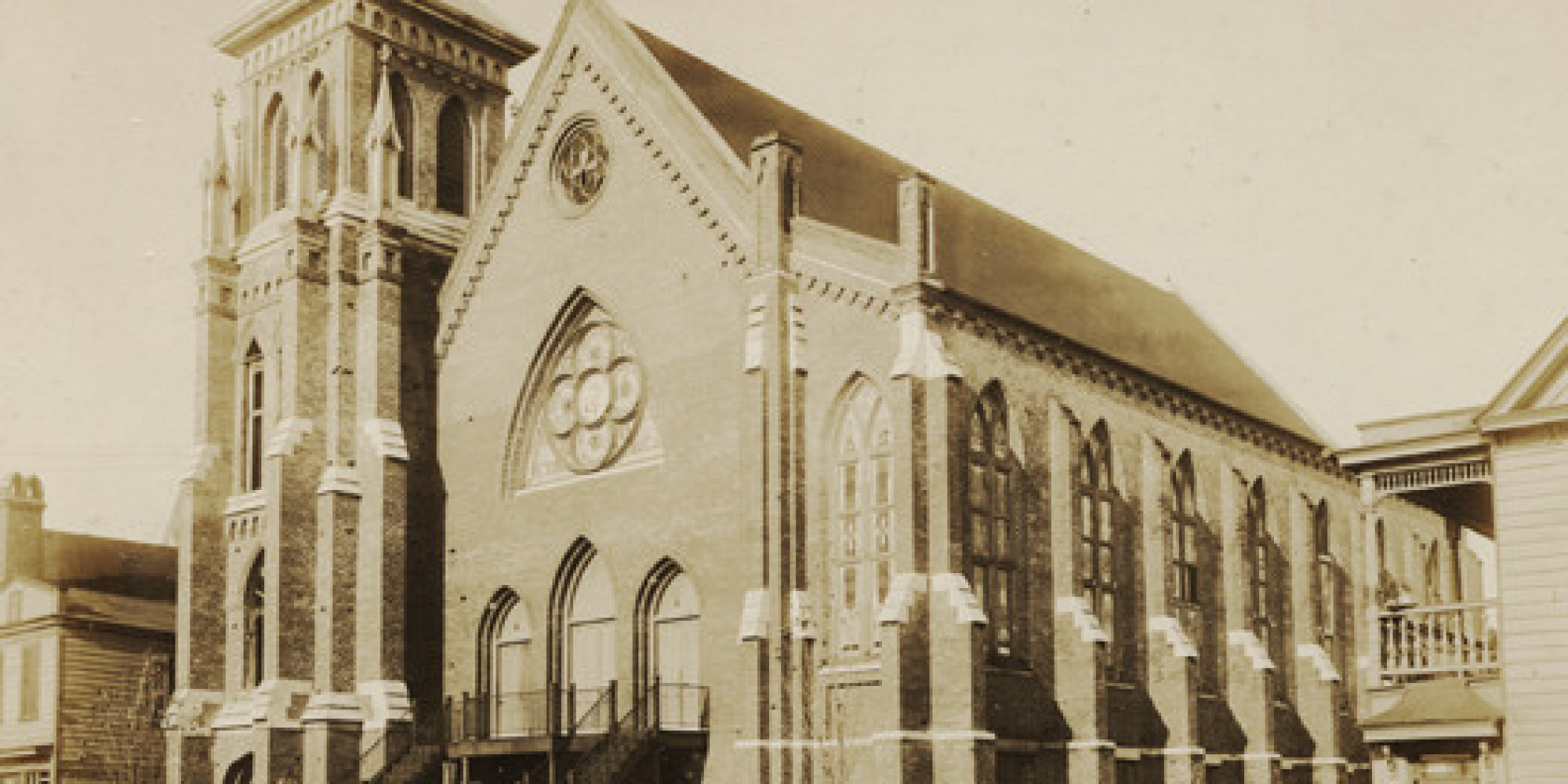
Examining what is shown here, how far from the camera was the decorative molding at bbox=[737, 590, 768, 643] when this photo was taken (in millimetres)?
27125

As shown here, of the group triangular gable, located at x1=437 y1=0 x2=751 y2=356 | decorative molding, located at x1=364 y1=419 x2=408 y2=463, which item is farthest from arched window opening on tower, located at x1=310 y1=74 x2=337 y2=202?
decorative molding, located at x1=364 y1=419 x2=408 y2=463

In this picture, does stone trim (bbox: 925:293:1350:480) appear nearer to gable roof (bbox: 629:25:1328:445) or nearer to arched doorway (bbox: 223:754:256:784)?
gable roof (bbox: 629:25:1328:445)

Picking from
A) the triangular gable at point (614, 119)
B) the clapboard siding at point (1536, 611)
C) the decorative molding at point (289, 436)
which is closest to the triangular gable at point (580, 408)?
the triangular gable at point (614, 119)

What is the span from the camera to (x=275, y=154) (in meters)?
37.8

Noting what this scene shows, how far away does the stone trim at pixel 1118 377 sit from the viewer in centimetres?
2866

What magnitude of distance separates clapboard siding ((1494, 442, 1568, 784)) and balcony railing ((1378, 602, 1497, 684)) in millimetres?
739

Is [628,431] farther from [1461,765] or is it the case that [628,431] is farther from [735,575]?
[1461,765]

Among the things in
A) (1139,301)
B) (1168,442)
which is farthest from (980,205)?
(1168,442)

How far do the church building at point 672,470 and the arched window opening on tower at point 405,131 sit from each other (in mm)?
111

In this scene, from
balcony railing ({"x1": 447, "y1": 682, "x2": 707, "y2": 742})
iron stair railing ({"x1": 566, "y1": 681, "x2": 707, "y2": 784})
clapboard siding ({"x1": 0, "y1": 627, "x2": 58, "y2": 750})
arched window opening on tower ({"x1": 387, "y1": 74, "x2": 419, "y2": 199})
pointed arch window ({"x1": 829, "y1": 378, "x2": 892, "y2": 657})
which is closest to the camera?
pointed arch window ({"x1": 829, "y1": 378, "x2": 892, "y2": 657})

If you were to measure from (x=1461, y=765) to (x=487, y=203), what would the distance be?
19407 millimetres

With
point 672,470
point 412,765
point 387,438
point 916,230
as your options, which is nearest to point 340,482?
point 387,438

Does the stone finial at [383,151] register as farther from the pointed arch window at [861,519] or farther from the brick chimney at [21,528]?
the brick chimney at [21,528]

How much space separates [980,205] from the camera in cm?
4069
